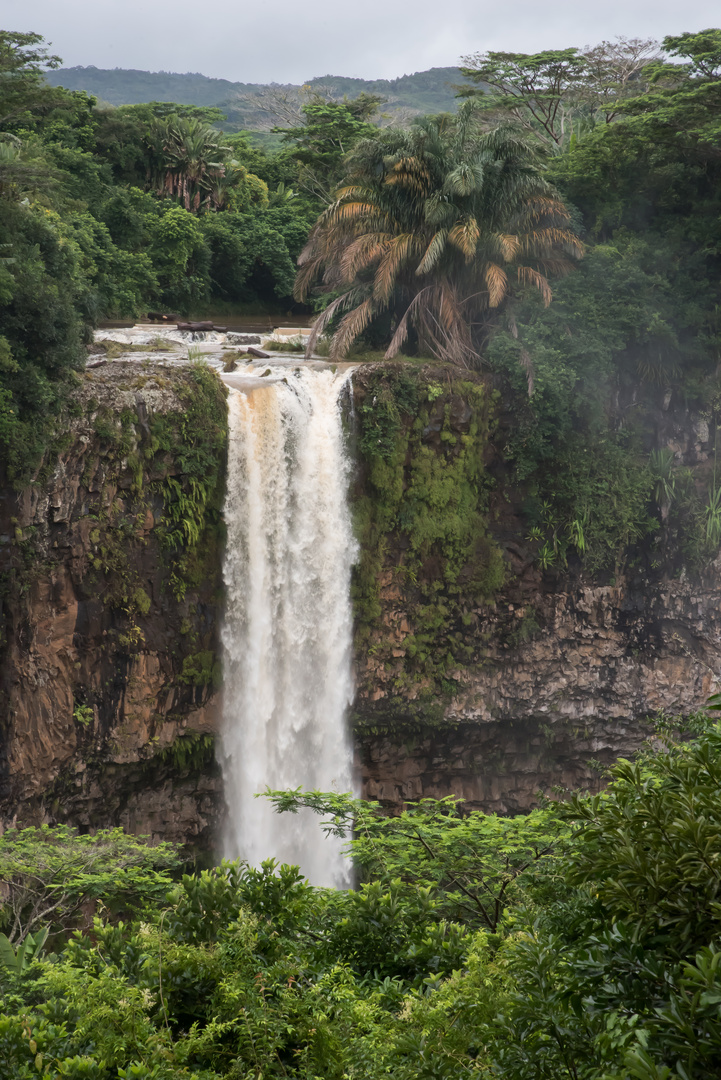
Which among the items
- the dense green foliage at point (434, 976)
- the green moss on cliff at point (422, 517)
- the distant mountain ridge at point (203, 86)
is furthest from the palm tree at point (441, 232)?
the distant mountain ridge at point (203, 86)

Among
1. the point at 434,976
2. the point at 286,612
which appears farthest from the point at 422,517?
the point at 434,976

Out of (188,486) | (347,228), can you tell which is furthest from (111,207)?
(188,486)

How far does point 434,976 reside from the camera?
5586 mm

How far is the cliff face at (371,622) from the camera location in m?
15.2

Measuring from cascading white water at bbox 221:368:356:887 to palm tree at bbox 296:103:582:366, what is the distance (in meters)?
2.89

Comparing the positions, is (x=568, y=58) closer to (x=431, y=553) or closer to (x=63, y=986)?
(x=431, y=553)

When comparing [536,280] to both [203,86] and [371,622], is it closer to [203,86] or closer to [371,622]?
[371,622]

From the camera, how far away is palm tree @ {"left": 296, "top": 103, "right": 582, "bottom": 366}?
59.9 ft

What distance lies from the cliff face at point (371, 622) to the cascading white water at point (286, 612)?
1.40ft

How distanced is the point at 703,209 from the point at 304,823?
16.5 meters

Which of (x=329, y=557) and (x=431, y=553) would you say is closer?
(x=329, y=557)

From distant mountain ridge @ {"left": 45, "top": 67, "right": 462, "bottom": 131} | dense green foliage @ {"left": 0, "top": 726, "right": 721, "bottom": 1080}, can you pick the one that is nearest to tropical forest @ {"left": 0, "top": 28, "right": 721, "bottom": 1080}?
dense green foliage @ {"left": 0, "top": 726, "right": 721, "bottom": 1080}

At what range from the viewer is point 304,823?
57.6ft

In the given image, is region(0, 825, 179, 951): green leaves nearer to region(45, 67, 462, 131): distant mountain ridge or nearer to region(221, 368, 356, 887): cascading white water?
region(221, 368, 356, 887): cascading white water
